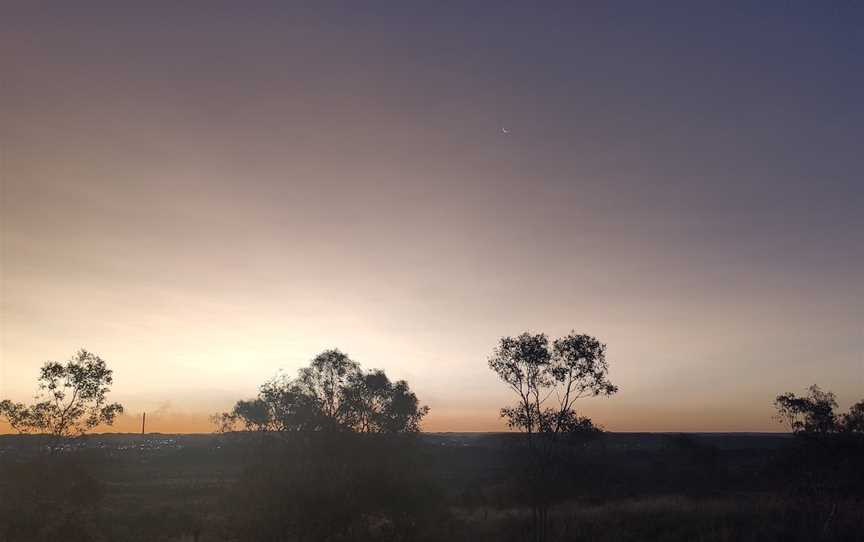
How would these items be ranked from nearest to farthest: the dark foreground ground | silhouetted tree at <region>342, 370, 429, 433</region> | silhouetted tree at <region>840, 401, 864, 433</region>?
the dark foreground ground, silhouetted tree at <region>840, 401, 864, 433</region>, silhouetted tree at <region>342, 370, 429, 433</region>

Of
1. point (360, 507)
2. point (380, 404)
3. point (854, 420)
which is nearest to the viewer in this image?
point (360, 507)

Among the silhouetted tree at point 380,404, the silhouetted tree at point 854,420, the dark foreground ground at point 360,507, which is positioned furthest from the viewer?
the silhouetted tree at point 380,404

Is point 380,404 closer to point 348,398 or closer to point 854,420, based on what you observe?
point 348,398

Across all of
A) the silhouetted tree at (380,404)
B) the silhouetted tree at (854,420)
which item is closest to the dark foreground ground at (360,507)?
the silhouetted tree at (854,420)

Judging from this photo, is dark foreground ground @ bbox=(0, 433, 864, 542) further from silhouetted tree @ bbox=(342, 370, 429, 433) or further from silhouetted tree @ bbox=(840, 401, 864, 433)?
silhouetted tree @ bbox=(342, 370, 429, 433)

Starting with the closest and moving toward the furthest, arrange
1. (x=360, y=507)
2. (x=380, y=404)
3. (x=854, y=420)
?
(x=360, y=507)
(x=854, y=420)
(x=380, y=404)

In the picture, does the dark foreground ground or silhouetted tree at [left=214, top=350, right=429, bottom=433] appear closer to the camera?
the dark foreground ground

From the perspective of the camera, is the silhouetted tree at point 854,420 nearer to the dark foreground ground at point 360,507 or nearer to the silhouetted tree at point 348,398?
the dark foreground ground at point 360,507

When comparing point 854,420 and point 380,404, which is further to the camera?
point 380,404

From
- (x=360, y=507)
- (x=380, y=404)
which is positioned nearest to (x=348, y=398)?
(x=380, y=404)

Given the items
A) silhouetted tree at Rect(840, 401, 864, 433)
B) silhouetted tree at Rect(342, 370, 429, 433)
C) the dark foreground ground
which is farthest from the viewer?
silhouetted tree at Rect(342, 370, 429, 433)

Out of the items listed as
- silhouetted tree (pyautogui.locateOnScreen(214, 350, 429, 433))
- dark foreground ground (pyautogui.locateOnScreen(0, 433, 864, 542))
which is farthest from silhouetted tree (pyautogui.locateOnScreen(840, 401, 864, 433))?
silhouetted tree (pyautogui.locateOnScreen(214, 350, 429, 433))

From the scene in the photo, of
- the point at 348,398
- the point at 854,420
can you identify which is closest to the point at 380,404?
the point at 348,398

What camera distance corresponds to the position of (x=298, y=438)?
137 feet
